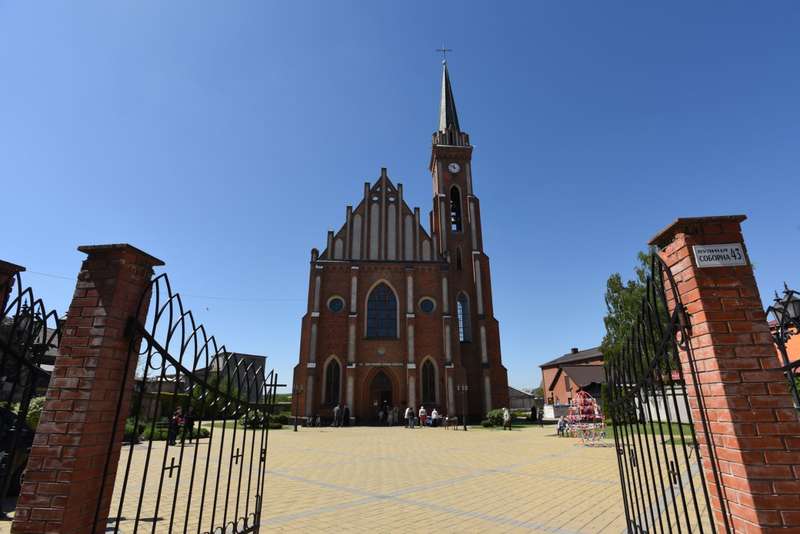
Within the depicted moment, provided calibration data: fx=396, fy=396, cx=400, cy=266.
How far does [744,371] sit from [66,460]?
4.22 metres

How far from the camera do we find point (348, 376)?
25781 millimetres

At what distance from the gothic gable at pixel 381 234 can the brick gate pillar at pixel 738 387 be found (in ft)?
87.5

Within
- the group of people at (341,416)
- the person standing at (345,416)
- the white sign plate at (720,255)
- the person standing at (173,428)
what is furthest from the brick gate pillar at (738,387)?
the person standing at (345,416)

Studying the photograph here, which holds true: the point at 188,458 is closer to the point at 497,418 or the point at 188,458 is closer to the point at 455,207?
the point at 497,418

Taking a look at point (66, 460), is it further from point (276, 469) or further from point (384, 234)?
point (384, 234)

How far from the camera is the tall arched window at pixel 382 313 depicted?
2798 cm

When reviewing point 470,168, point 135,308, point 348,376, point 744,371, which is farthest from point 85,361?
point 470,168

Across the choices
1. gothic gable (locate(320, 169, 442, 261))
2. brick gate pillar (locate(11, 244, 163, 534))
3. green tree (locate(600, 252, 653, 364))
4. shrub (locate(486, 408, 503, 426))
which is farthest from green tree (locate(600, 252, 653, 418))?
brick gate pillar (locate(11, 244, 163, 534))

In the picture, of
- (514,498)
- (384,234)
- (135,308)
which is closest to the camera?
(135,308)

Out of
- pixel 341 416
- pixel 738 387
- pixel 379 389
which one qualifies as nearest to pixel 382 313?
pixel 379 389

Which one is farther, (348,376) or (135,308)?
(348,376)

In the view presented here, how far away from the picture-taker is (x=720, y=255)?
2652 mm

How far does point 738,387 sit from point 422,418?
933 inches

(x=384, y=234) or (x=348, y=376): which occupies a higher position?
(x=384, y=234)
